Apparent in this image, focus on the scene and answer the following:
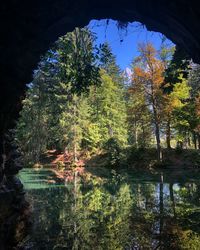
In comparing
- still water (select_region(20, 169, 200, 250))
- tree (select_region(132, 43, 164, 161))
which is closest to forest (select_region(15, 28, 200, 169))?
tree (select_region(132, 43, 164, 161))

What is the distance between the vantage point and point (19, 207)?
8125 millimetres

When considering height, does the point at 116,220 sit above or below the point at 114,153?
below

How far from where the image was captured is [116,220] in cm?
1057

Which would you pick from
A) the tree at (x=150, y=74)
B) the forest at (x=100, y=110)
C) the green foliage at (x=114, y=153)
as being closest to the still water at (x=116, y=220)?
the forest at (x=100, y=110)

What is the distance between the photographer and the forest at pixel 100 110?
918cm

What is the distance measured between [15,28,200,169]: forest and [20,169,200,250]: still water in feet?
11.8

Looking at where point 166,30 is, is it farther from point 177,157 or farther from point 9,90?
point 177,157

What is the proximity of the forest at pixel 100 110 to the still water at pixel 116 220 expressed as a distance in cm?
360

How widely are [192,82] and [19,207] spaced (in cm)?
4348

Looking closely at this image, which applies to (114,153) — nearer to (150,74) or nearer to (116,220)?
(150,74)

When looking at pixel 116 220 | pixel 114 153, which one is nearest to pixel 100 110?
pixel 114 153

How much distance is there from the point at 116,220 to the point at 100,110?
38.5 metres

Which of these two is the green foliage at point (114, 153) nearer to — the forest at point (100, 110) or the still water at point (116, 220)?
the forest at point (100, 110)

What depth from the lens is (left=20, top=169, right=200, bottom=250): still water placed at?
26.4ft
